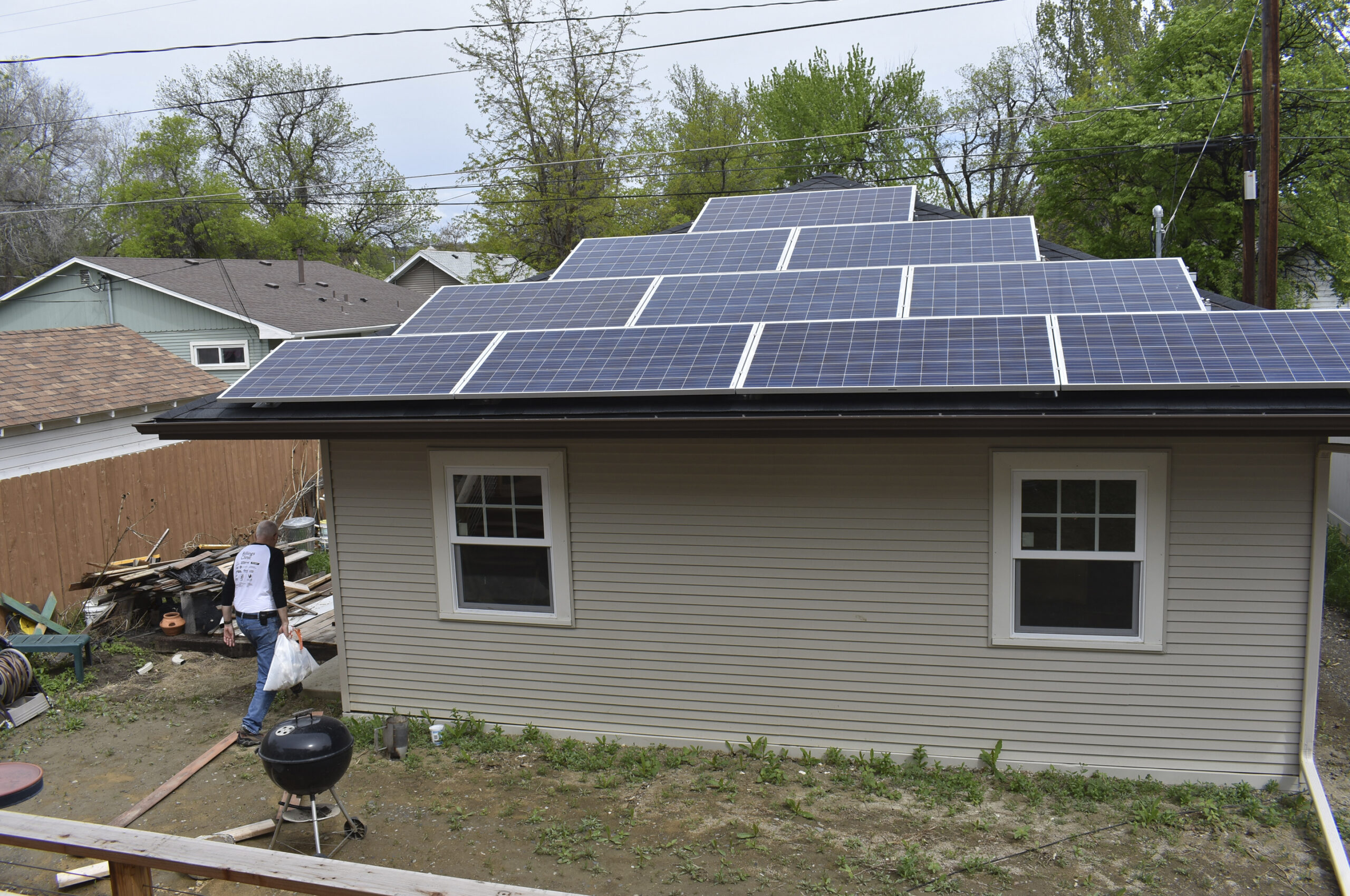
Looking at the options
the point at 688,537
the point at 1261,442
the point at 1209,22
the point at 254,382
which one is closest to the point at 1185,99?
the point at 1209,22

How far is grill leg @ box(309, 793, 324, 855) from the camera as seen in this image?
5344 mm

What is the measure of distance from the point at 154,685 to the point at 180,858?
733 centimetres


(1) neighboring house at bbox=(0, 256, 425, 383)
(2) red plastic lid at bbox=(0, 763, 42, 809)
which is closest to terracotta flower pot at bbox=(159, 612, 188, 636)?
(2) red plastic lid at bbox=(0, 763, 42, 809)

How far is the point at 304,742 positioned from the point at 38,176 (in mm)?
42213

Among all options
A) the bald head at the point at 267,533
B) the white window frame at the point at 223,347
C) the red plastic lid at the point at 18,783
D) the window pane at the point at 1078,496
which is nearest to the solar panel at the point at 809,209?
the window pane at the point at 1078,496

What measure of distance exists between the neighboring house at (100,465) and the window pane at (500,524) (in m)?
6.31

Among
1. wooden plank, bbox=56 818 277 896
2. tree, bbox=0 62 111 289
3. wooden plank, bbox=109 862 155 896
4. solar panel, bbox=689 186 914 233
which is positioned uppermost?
tree, bbox=0 62 111 289

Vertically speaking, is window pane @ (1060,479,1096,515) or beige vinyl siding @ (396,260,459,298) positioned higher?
beige vinyl siding @ (396,260,459,298)

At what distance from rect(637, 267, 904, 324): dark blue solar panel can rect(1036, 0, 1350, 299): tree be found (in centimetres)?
1662

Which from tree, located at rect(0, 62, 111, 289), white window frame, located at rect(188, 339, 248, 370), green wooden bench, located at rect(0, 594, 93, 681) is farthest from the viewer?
tree, located at rect(0, 62, 111, 289)

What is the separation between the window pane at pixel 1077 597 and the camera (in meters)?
6.13

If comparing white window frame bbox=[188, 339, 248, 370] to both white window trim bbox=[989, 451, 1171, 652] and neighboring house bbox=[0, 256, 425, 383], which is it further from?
white window trim bbox=[989, 451, 1171, 652]

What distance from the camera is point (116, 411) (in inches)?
505

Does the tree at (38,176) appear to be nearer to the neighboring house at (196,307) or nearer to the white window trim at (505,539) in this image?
the neighboring house at (196,307)
